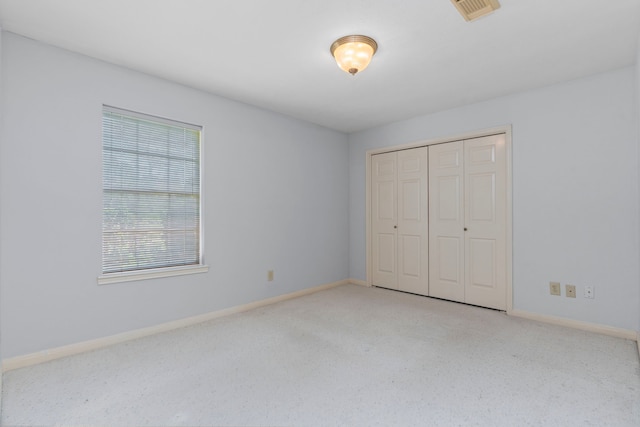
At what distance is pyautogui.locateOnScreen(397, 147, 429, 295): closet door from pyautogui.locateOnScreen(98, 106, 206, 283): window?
8.73 ft

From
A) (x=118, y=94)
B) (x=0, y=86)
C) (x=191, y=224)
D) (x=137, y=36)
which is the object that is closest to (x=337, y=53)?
(x=137, y=36)

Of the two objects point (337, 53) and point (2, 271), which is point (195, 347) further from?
point (337, 53)

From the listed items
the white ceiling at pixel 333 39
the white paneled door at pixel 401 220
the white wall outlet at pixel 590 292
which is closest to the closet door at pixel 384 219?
the white paneled door at pixel 401 220

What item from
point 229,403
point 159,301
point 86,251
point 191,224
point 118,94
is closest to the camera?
point 229,403

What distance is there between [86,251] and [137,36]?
1720mm

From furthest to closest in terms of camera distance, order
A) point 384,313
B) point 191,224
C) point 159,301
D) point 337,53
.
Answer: point 384,313 < point 191,224 < point 159,301 < point 337,53

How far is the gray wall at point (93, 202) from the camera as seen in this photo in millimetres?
2377

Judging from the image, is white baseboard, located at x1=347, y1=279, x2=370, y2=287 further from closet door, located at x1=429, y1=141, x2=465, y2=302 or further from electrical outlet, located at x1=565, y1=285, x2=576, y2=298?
electrical outlet, located at x1=565, y1=285, x2=576, y2=298

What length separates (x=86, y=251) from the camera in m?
2.67

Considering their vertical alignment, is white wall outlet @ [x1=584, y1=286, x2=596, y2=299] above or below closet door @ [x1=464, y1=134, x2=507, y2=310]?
below

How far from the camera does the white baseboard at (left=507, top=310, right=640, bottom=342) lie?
9.44 ft

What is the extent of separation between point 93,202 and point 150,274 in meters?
0.79

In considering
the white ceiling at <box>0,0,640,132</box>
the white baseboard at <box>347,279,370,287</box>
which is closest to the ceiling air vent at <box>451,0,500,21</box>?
the white ceiling at <box>0,0,640,132</box>

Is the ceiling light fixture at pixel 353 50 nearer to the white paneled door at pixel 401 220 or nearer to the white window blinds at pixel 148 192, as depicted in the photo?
the white window blinds at pixel 148 192
